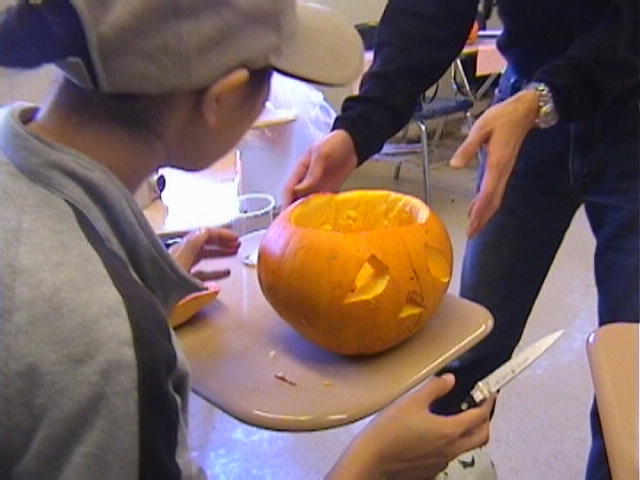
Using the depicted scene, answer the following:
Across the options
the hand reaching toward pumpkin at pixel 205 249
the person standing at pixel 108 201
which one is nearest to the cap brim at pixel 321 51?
the person standing at pixel 108 201

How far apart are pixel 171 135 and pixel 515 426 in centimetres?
135

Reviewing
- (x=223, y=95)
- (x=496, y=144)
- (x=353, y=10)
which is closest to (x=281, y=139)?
(x=496, y=144)

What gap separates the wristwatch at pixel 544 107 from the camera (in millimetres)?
972

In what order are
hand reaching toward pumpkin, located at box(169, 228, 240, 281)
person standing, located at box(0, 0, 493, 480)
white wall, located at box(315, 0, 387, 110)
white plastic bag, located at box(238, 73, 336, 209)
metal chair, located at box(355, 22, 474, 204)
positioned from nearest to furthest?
person standing, located at box(0, 0, 493, 480) < hand reaching toward pumpkin, located at box(169, 228, 240, 281) < white plastic bag, located at box(238, 73, 336, 209) < metal chair, located at box(355, 22, 474, 204) < white wall, located at box(315, 0, 387, 110)

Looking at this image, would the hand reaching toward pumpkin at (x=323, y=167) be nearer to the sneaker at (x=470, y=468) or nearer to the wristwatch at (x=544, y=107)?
the wristwatch at (x=544, y=107)

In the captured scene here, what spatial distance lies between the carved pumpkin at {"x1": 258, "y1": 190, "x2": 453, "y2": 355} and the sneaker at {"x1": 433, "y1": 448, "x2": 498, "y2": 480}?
479 mm

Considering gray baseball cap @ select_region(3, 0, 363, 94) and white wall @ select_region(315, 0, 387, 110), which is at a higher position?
gray baseball cap @ select_region(3, 0, 363, 94)

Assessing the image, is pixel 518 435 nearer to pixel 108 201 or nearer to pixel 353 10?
pixel 108 201

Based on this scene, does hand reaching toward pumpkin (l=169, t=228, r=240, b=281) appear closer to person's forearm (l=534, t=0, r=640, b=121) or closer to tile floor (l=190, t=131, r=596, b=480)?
person's forearm (l=534, t=0, r=640, b=121)

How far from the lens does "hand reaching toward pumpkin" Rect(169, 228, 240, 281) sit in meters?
0.90

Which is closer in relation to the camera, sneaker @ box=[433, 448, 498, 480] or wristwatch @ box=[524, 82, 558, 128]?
wristwatch @ box=[524, 82, 558, 128]

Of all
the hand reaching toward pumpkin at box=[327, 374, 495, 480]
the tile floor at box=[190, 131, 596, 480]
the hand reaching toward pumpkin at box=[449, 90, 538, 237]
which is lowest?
the tile floor at box=[190, 131, 596, 480]

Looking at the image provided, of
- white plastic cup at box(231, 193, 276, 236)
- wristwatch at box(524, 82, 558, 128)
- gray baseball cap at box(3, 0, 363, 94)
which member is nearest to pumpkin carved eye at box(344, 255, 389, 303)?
gray baseball cap at box(3, 0, 363, 94)

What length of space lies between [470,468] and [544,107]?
0.57 meters
